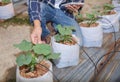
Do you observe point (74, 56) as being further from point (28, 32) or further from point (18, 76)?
point (28, 32)

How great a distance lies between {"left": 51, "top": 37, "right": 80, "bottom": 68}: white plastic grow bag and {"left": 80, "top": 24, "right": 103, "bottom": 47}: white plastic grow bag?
0.33 m

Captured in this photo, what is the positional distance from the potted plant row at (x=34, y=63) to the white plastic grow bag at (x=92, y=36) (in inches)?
27.2

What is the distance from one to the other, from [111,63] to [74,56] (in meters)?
0.27

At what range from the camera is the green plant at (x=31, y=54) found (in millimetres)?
1245

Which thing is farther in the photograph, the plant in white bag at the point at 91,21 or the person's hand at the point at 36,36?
the plant in white bag at the point at 91,21

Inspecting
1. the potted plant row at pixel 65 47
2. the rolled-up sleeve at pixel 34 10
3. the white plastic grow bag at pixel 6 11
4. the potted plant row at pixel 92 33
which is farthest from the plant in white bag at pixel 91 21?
the white plastic grow bag at pixel 6 11

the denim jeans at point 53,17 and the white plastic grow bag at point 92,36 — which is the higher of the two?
the denim jeans at point 53,17

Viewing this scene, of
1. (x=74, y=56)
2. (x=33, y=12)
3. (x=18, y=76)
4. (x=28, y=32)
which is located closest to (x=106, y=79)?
(x=74, y=56)

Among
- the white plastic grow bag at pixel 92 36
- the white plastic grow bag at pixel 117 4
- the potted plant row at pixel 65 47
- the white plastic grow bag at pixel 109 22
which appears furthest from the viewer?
the white plastic grow bag at pixel 117 4

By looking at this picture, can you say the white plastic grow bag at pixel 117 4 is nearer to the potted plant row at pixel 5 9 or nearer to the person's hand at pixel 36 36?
the potted plant row at pixel 5 9

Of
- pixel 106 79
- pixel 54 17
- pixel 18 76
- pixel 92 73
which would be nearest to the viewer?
pixel 18 76

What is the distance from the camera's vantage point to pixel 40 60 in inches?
54.3

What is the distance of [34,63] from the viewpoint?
1333 millimetres

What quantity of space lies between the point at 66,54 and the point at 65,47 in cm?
6
